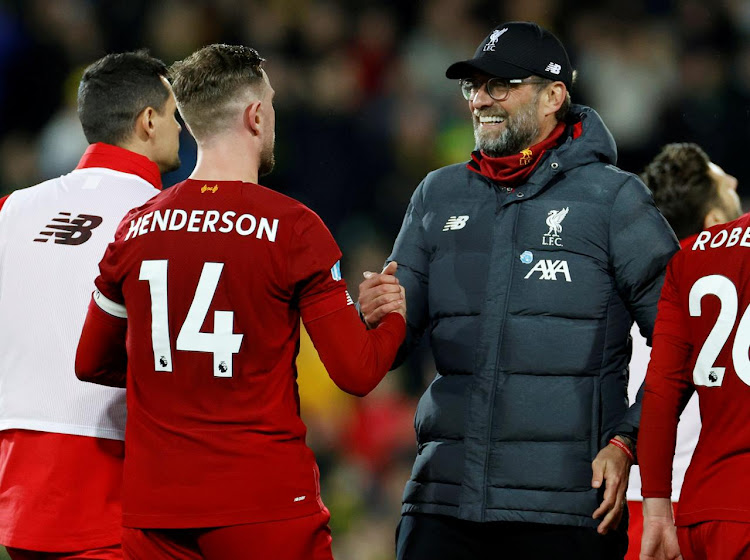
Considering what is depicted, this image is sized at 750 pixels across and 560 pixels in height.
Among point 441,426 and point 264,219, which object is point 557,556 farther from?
point 264,219

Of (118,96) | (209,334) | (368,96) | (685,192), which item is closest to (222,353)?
(209,334)

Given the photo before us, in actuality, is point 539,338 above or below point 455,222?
below

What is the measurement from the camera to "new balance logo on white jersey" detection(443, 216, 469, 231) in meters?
3.36

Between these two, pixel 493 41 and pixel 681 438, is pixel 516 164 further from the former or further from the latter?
pixel 681 438

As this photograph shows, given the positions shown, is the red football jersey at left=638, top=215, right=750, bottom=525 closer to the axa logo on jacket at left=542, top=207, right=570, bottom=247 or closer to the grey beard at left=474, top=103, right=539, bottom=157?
the axa logo on jacket at left=542, top=207, right=570, bottom=247

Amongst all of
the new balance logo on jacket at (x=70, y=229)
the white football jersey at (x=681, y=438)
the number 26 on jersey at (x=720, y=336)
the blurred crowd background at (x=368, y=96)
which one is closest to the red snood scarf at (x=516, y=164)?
the number 26 on jersey at (x=720, y=336)

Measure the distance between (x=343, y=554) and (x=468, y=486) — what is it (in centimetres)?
342

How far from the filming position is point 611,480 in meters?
3.01

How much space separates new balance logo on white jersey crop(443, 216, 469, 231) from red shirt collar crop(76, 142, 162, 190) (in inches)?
36.2

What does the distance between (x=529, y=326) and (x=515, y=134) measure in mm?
578

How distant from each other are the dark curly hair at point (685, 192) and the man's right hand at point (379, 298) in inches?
57.8

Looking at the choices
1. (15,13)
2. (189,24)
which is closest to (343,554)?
(189,24)

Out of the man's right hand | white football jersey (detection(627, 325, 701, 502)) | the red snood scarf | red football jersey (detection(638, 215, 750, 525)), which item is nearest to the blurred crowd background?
white football jersey (detection(627, 325, 701, 502))

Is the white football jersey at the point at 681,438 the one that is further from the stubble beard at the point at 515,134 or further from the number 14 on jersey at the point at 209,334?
the number 14 on jersey at the point at 209,334
